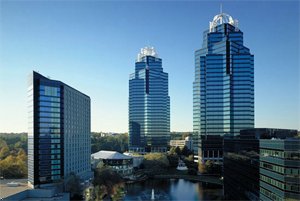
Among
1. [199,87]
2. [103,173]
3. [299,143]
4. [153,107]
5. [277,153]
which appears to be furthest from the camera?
[153,107]

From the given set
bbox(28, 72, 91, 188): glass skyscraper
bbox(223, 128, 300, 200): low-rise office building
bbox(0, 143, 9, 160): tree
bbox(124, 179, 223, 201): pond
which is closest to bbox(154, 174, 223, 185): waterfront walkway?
bbox(124, 179, 223, 201): pond

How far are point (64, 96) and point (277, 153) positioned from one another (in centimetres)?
2471

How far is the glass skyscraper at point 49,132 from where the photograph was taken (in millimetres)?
34219

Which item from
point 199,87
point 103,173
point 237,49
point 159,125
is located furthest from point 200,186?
point 159,125

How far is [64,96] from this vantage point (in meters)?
38.3

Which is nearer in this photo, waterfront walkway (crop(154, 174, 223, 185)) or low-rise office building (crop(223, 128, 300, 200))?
low-rise office building (crop(223, 128, 300, 200))

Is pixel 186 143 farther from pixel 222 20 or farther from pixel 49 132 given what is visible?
pixel 49 132

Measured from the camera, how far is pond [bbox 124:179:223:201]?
130 feet

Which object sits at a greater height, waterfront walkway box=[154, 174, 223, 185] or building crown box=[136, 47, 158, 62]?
building crown box=[136, 47, 158, 62]

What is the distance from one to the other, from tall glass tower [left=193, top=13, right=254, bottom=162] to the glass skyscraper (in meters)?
31.5

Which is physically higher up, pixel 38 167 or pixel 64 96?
pixel 64 96

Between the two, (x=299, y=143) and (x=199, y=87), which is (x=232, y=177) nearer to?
(x=299, y=143)

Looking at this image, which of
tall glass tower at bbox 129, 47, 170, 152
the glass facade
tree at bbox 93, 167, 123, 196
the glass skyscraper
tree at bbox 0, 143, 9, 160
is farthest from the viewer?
tall glass tower at bbox 129, 47, 170, 152

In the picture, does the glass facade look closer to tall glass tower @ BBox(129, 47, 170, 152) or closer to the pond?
the pond
